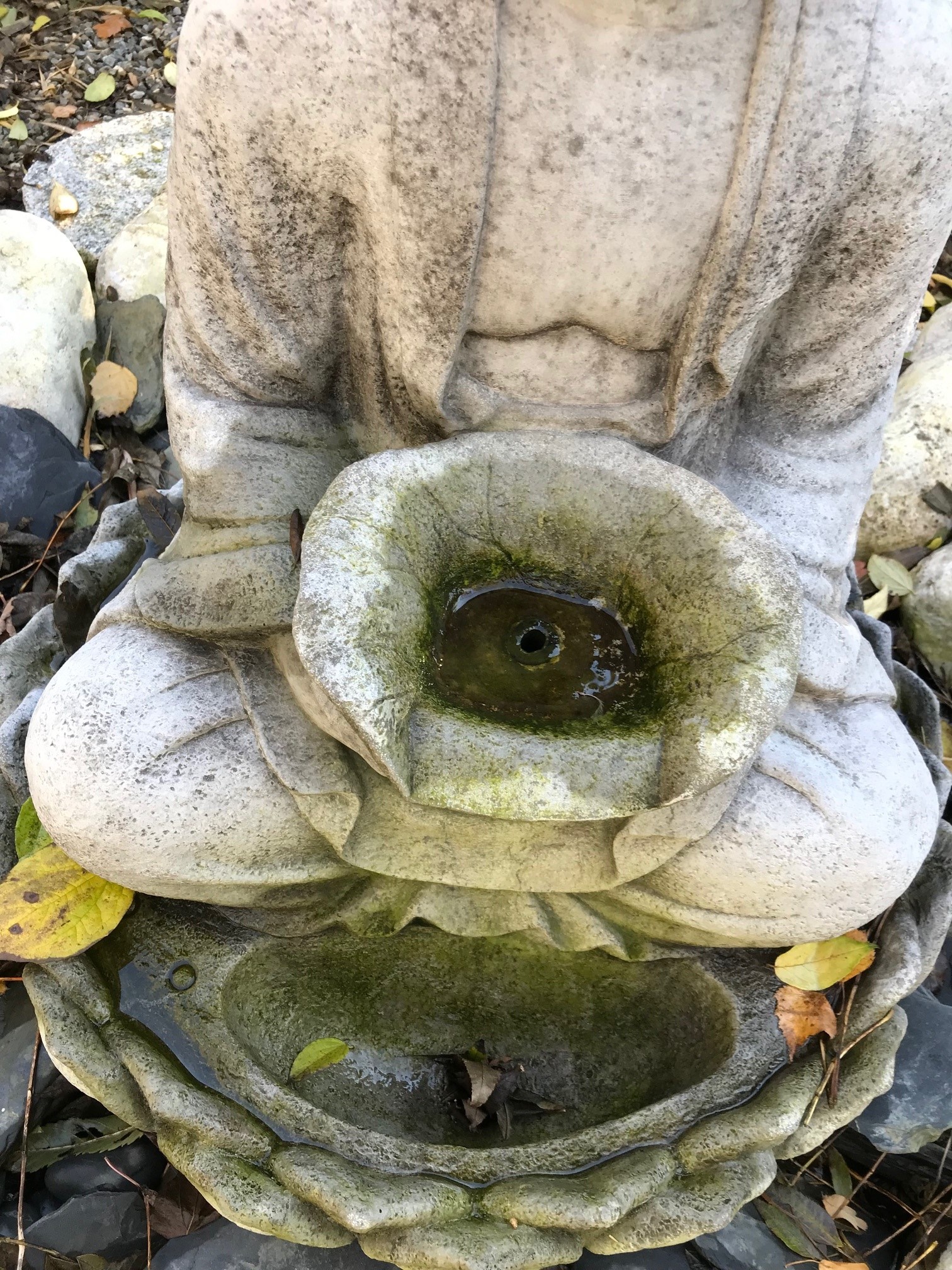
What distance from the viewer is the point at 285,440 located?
5.68 ft

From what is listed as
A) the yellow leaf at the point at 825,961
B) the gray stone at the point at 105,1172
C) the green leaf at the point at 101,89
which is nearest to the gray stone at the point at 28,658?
the gray stone at the point at 105,1172

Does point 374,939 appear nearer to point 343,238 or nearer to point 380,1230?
point 380,1230

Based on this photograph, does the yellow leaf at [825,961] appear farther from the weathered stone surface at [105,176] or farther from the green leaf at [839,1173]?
the weathered stone surface at [105,176]

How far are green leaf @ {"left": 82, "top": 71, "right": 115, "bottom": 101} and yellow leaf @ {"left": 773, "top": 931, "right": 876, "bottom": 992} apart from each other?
3.51 meters

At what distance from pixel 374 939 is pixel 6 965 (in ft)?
2.29

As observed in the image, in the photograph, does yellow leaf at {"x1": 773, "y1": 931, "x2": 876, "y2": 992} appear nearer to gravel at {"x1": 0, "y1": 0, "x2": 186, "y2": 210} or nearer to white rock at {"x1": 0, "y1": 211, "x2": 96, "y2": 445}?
white rock at {"x1": 0, "y1": 211, "x2": 96, "y2": 445}

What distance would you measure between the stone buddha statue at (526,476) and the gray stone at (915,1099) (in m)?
0.49

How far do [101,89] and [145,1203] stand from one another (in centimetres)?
345

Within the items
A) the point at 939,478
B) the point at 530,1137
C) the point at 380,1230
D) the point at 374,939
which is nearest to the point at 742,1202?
the point at 530,1137

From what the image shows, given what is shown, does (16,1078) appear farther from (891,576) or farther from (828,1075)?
(891,576)

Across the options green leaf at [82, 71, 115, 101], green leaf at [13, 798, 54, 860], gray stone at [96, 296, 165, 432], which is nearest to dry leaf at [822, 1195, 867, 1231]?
green leaf at [13, 798, 54, 860]

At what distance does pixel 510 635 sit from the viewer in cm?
156

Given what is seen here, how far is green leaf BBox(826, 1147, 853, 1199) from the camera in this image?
6.68ft

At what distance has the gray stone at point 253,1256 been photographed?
172 centimetres
